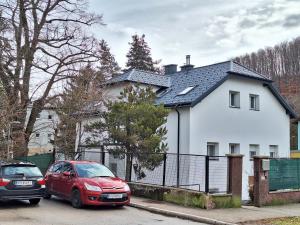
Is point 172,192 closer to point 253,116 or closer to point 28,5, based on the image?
point 253,116

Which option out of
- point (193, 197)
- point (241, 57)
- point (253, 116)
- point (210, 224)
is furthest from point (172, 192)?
point (241, 57)

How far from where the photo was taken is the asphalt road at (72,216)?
37.6 feet

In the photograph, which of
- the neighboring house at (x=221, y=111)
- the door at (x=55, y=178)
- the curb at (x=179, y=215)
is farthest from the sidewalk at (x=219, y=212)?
the neighboring house at (x=221, y=111)

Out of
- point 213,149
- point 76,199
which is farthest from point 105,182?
point 213,149

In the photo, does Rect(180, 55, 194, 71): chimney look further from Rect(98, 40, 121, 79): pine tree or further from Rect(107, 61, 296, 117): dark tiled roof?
Rect(98, 40, 121, 79): pine tree

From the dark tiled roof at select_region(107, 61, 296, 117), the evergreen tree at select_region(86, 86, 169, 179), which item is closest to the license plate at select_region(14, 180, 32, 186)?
the evergreen tree at select_region(86, 86, 169, 179)

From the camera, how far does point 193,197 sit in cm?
1490

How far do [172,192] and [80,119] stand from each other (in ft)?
36.8

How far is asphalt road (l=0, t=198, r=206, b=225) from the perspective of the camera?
11469mm

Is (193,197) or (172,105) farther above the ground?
(172,105)

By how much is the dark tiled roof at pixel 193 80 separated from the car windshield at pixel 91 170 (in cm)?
944

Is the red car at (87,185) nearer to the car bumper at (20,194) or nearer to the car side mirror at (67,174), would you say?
the car side mirror at (67,174)

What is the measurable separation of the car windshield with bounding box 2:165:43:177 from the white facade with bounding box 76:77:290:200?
28.0 feet

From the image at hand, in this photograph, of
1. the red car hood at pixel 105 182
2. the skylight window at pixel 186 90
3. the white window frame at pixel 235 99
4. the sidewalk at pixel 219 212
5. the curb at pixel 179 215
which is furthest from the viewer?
the white window frame at pixel 235 99
